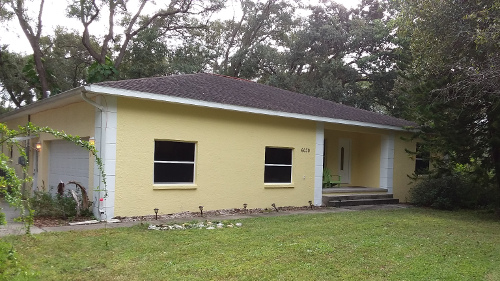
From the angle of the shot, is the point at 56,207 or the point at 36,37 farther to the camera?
the point at 36,37

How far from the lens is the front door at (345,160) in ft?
57.4

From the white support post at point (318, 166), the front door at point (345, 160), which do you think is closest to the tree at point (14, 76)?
the front door at point (345, 160)

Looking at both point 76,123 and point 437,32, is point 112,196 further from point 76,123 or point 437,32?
point 437,32

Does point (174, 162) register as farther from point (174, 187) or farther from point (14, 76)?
point (14, 76)

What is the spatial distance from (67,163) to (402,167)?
12.2m

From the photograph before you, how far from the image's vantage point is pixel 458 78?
11148 millimetres

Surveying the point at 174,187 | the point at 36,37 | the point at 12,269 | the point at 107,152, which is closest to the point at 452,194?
the point at 174,187

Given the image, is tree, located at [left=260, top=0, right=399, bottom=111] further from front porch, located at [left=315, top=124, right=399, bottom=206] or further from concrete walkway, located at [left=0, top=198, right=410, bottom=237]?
concrete walkway, located at [left=0, top=198, right=410, bottom=237]

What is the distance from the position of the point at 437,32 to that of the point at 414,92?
8.12 feet

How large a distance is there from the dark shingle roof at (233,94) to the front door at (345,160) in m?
Answer: 1.90

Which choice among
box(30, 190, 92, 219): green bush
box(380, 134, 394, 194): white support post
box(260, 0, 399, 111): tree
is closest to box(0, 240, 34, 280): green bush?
box(30, 190, 92, 219): green bush

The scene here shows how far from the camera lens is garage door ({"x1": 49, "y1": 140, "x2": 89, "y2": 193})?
11.0 m

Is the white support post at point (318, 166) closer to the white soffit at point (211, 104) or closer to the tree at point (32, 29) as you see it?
the white soffit at point (211, 104)

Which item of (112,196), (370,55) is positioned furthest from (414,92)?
(370,55)
